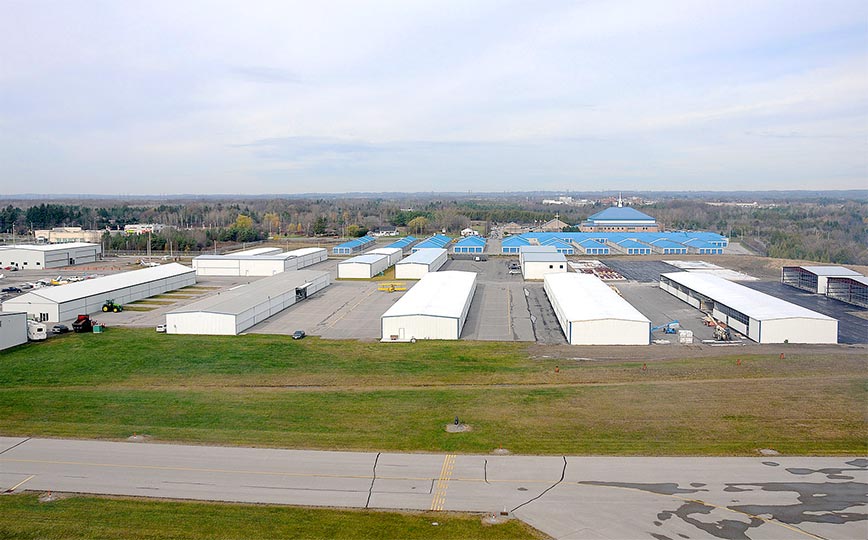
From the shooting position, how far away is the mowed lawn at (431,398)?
1958cm

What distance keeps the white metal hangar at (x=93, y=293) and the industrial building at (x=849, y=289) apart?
5059 centimetres

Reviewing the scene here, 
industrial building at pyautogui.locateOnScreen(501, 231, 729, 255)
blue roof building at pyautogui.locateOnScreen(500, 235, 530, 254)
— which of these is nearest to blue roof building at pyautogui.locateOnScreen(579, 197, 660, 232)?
industrial building at pyautogui.locateOnScreen(501, 231, 729, 255)

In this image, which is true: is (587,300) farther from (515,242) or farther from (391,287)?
(515,242)

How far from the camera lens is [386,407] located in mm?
22531

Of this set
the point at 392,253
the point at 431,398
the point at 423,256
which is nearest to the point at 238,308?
the point at 431,398

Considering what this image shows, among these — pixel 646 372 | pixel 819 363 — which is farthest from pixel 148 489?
pixel 819 363

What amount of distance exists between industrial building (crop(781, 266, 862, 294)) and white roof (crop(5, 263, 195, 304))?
166 ft

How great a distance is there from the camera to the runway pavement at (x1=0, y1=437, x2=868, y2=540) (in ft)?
47.4

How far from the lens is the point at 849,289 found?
4419cm

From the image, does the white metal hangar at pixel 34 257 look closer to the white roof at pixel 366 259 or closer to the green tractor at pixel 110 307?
the green tractor at pixel 110 307

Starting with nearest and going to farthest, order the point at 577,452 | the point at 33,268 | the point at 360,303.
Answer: the point at 577,452
the point at 360,303
the point at 33,268

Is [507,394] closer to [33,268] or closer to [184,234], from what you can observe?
[33,268]

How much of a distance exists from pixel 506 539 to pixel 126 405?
1604 cm

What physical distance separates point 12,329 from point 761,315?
38871 millimetres
